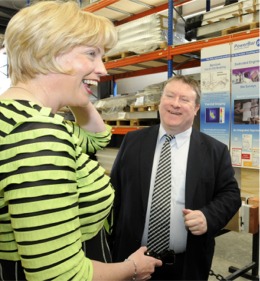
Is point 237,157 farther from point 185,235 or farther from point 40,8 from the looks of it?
point 40,8

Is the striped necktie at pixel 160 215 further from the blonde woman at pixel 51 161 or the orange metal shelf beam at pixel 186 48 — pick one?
the orange metal shelf beam at pixel 186 48

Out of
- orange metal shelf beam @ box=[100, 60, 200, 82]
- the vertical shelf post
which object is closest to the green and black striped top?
the vertical shelf post

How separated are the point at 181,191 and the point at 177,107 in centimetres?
66

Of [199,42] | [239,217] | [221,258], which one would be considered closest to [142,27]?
[199,42]

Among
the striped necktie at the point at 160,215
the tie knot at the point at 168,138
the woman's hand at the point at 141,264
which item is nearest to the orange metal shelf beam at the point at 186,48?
the tie knot at the point at 168,138

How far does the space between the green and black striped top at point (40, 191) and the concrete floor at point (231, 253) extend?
2.89m

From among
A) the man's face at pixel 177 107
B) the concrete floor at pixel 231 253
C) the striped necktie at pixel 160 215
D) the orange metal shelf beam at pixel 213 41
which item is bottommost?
the concrete floor at pixel 231 253

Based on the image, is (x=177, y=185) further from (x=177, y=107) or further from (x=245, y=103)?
(x=245, y=103)

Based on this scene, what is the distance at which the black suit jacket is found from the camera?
2.09 m

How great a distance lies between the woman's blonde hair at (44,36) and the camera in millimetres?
972

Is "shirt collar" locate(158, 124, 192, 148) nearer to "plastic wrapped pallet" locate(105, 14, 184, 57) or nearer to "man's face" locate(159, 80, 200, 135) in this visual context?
"man's face" locate(159, 80, 200, 135)

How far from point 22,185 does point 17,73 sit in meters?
→ 0.44

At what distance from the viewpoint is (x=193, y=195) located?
212 centimetres

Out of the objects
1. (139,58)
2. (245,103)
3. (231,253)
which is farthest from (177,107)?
(231,253)
